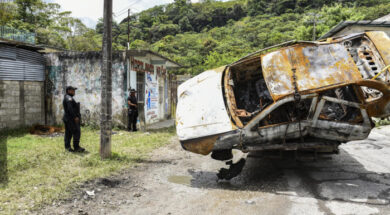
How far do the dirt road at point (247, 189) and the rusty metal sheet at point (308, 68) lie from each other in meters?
1.66

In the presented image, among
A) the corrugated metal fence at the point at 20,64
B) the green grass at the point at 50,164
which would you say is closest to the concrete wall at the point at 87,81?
the corrugated metal fence at the point at 20,64

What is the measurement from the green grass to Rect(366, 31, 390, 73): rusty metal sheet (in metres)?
5.65

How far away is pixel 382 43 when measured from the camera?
5.32m

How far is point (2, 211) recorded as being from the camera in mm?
3439

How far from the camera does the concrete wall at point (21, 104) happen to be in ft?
29.9

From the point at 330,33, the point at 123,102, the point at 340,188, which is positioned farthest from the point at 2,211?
the point at 330,33

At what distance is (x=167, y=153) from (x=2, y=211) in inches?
165

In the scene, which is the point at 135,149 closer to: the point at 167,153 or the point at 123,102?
the point at 167,153

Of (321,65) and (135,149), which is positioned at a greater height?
(321,65)

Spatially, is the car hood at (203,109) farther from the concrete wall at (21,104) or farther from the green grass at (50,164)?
the concrete wall at (21,104)

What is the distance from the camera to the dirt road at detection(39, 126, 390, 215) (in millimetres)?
3723

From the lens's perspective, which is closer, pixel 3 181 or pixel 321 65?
pixel 3 181

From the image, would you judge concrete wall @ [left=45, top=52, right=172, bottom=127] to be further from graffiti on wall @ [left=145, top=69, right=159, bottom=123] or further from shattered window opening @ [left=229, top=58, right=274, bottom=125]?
shattered window opening @ [left=229, top=58, right=274, bottom=125]

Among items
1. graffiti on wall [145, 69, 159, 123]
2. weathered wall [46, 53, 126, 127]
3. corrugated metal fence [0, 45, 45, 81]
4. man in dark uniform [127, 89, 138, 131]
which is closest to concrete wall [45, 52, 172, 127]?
weathered wall [46, 53, 126, 127]
